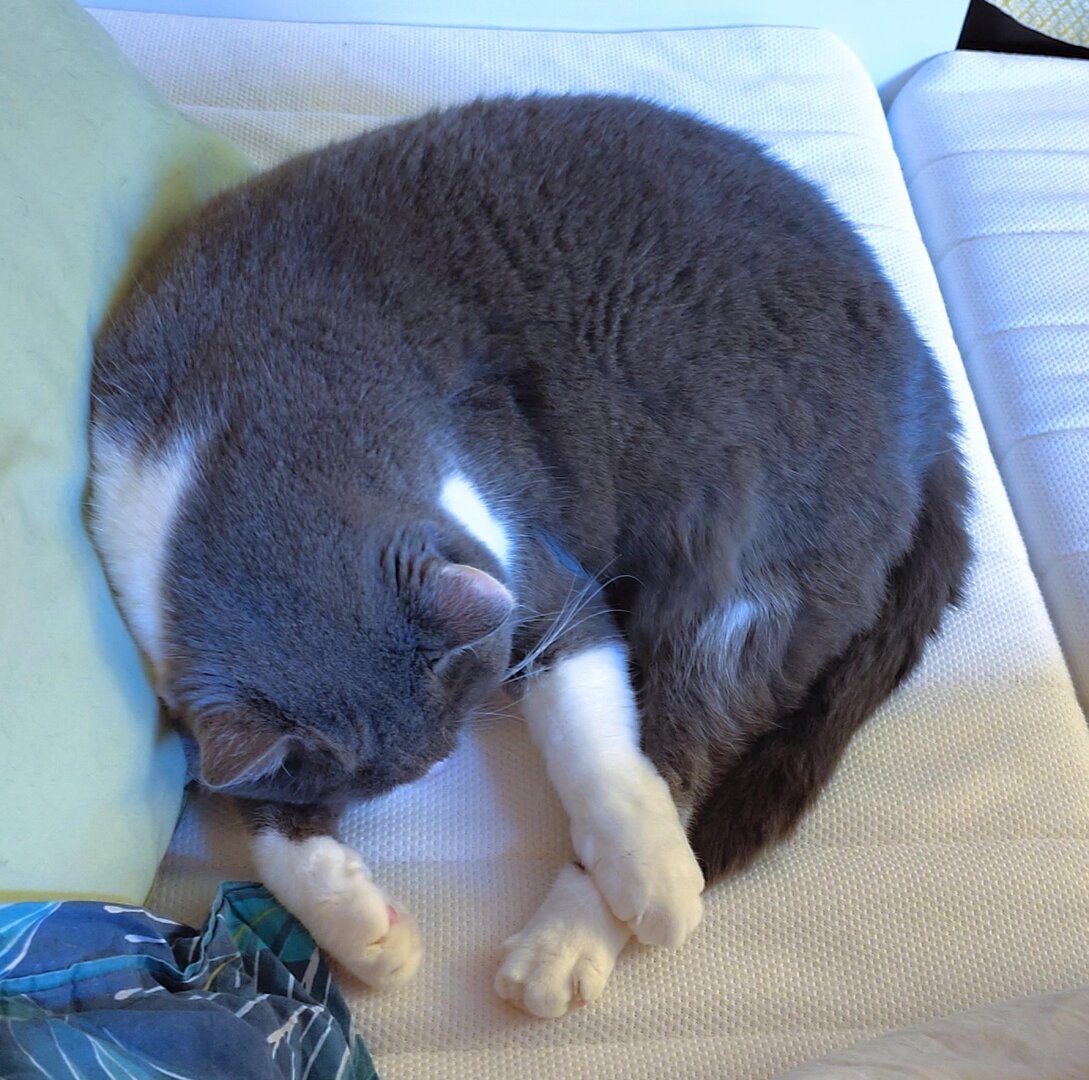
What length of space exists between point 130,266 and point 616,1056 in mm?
952

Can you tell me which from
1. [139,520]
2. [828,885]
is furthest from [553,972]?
[139,520]

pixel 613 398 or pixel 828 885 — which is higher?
pixel 613 398

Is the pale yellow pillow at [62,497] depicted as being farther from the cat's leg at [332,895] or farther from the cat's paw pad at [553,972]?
the cat's paw pad at [553,972]

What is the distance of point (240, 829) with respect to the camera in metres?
1.06

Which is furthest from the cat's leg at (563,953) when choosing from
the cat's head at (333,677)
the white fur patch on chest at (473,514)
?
the white fur patch on chest at (473,514)

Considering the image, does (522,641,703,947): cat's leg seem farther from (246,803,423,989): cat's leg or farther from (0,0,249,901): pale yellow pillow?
(0,0,249,901): pale yellow pillow

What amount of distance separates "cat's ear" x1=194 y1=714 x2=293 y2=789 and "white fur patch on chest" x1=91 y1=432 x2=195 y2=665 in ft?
0.41

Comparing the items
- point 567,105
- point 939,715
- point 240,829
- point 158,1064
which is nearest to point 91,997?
point 158,1064

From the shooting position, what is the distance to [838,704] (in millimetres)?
1096

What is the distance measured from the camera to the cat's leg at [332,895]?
3.08ft

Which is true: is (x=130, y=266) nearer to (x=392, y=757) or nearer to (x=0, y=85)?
(x=0, y=85)

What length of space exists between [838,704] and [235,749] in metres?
0.62

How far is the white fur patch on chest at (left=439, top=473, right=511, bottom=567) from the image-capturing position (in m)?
1.05

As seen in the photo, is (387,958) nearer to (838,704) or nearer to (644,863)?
(644,863)
